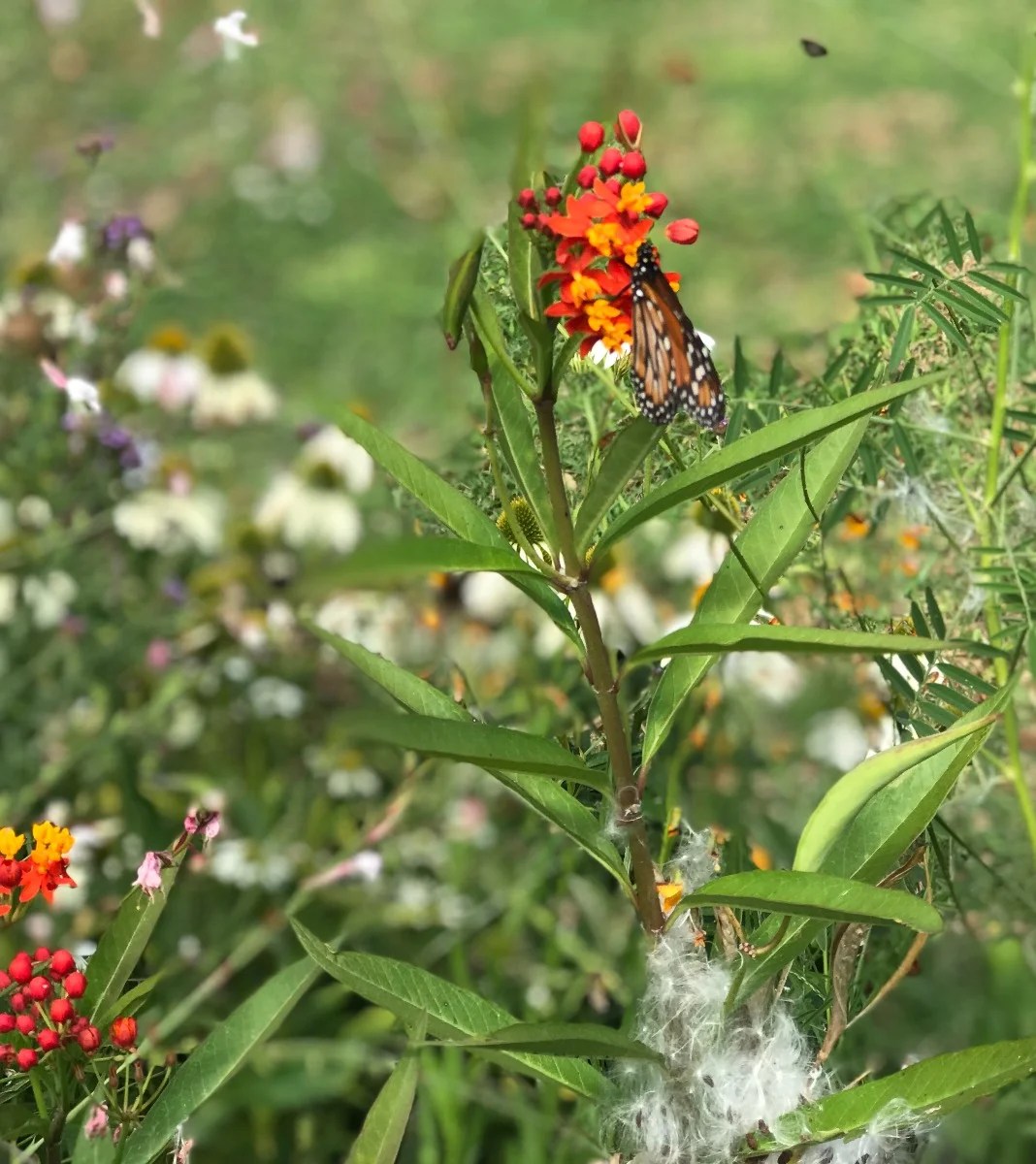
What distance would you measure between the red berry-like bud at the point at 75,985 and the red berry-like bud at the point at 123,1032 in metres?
0.02

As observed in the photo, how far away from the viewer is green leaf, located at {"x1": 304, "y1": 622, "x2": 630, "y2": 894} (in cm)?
69

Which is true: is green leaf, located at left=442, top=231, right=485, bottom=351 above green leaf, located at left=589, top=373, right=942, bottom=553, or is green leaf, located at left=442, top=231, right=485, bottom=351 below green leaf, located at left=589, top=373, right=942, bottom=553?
above

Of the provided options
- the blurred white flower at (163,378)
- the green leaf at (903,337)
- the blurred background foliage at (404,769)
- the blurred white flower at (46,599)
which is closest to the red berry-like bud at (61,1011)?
the blurred background foliage at (404,769)

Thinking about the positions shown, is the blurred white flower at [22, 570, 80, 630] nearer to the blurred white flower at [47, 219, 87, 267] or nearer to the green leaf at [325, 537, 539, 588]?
the blurred white flower at [47, 219, 87, 267]

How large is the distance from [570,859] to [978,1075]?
0.61 meters

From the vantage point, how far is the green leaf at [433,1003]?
651 millimetres

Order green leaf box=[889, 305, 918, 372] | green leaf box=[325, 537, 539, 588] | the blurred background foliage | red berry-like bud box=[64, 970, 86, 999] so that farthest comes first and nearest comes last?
the blurred background foliage
green leaf box=[889, 305, 918, 372]
red berry-like bud box=[64, 970, 86, 999]
green leaf box=[325, 537, 539, 588]

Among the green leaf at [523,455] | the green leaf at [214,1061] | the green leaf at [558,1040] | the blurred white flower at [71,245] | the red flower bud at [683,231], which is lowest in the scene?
the blurred white flower at [71,245]

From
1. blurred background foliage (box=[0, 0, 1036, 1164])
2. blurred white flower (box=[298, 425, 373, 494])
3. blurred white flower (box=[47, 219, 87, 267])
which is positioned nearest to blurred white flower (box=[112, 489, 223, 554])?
blurred background foliage (box=[0, 0, 1036, 1164])

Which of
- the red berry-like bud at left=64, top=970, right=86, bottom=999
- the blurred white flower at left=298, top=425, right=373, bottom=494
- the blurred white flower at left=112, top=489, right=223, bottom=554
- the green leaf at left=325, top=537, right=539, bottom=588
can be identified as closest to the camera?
the green leaf at left=325, top=537, right=539, bottom=588

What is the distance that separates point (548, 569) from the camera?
0.66 m

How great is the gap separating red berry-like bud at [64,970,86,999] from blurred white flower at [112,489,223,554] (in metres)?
0.89

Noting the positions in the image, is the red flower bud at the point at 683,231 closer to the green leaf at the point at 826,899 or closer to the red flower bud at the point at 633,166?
the red flower bud at the point at 633,166

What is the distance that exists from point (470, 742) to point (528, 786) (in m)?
0.12
